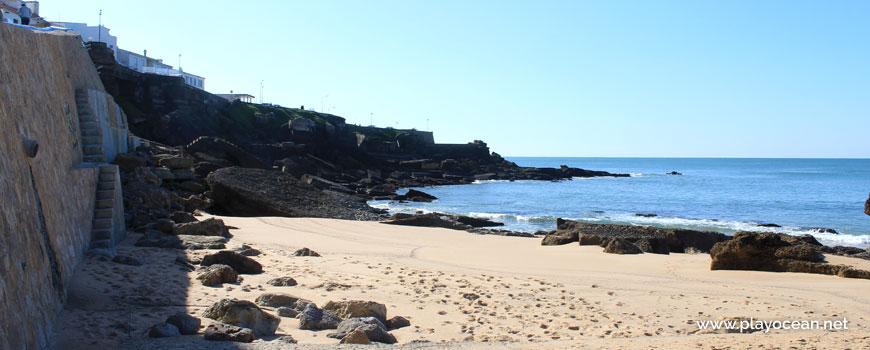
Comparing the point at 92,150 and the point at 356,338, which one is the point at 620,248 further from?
the point at 92,150

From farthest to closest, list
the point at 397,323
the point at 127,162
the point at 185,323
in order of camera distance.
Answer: the point at 127,162 → the point at 397,323 → the point at 185,323

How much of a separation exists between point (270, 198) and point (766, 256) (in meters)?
16.1

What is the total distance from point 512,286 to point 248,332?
15.1ft

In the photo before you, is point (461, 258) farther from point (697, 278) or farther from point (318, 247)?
point (697, 278)

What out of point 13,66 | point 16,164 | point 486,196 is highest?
point 13,66

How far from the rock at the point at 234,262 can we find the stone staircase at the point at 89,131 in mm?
4400

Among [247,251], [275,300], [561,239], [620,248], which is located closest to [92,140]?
[247,251]

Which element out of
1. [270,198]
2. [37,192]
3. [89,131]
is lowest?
[270,198]

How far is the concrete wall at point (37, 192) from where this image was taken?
4402 millimetres

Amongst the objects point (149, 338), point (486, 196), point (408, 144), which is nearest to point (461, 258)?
point (149, 338)

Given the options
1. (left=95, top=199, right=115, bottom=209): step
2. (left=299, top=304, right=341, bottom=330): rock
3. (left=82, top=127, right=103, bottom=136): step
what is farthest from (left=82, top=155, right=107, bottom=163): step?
(left=299, top=304, right=341, bottom=330): rock

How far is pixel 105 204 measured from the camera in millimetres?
10281

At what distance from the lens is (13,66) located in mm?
6602

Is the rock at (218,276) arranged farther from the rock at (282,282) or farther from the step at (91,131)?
the step at (91,131)
